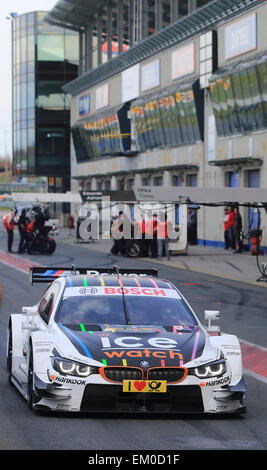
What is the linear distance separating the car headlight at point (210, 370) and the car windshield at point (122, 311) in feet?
3.75

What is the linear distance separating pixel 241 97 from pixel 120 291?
30397mm

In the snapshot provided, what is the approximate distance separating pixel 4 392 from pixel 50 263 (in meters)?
21.2

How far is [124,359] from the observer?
8023mm

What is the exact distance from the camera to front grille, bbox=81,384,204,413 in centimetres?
788

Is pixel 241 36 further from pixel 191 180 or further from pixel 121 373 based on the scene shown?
pixel 121 373

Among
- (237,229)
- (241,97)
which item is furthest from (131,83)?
(237,229)

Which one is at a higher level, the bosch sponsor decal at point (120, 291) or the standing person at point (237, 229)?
the bosch sponsor decal at point (120, 291)

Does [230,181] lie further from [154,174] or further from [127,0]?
[127,0]

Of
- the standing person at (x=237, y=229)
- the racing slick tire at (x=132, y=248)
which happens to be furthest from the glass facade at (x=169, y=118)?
the racing slick tire at (x=132, y=248)

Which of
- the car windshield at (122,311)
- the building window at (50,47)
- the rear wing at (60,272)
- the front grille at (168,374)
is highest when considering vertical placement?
the building window at (50,47)

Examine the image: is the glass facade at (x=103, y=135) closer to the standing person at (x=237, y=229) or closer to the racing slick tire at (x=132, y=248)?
the standing person at (x=237, y=229)

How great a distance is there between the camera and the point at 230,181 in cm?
4150

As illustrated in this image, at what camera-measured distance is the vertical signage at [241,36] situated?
124ft

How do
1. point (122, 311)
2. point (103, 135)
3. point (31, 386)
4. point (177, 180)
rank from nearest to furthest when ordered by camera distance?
point (31, 386) < point (122, 311) < point (177, 180) < point (103, 135)
